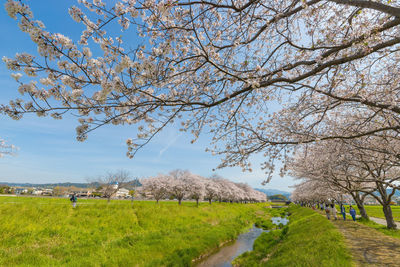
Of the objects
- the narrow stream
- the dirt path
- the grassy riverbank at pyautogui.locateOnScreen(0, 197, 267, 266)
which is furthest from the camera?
the narrow stream

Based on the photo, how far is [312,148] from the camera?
11633mm

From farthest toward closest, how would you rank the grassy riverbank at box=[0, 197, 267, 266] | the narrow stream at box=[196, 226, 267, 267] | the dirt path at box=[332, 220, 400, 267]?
the narrow stream at box=[196, 226, 267, 267], the grassy riverbank at box=[0, 197, 267, 266], the dirt path at box=[332, 220, 400, 267]

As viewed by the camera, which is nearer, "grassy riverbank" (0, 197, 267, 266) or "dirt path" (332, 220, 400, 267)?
"dirt path" (332, 220, 400, 267)

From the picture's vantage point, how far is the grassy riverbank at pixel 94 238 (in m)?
9.99

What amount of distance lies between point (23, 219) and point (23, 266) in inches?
264

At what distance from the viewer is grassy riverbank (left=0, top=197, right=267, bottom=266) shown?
32.8 feet

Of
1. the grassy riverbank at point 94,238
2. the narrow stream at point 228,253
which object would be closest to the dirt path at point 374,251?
the narrow stream at point 228,253

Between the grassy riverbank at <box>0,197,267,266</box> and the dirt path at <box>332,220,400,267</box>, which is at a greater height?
the dirt path at <box>332,220,400,267</box>

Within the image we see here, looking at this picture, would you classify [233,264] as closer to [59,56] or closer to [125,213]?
[125,213]

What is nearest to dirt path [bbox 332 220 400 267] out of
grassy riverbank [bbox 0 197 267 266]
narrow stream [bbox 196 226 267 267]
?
narrow stream [bbox 196 226 267 267]

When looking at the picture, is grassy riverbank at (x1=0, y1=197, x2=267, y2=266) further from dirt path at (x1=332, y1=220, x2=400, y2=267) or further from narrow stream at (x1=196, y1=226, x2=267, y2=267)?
dirt path at (x1=332, y1=220, x2=400, y2=267)

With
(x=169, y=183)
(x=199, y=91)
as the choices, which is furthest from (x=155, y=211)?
(x=169, y=183)

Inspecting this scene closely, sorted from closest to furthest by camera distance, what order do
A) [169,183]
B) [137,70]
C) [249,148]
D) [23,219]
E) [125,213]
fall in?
[137,70]
[249,148]
[23,219]
[125,213]
[169,183]

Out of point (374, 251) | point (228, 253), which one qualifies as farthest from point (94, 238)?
point (374, 251)
